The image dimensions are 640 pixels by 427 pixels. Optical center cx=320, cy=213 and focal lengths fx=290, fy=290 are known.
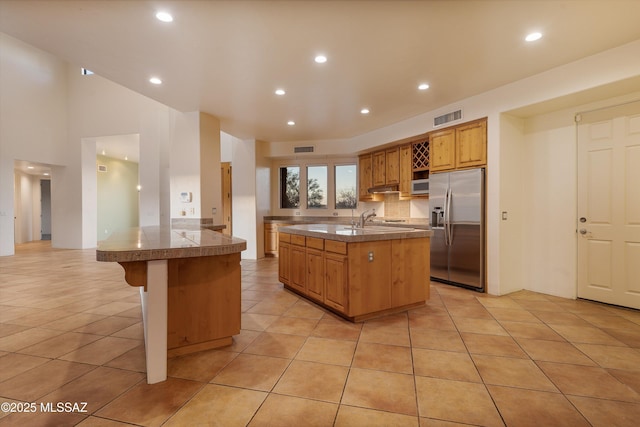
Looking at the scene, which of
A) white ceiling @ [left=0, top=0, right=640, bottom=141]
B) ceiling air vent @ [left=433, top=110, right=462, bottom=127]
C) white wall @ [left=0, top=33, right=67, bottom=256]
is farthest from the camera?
white wall @ [left=0, top=33, right=67, bottom=256]

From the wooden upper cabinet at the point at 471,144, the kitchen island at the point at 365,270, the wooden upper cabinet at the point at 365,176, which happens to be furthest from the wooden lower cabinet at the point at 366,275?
the wooden upper cabinet at the point at 365,176

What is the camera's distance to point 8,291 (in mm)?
3980

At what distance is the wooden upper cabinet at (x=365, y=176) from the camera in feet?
20.6

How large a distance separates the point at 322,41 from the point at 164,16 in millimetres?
1341

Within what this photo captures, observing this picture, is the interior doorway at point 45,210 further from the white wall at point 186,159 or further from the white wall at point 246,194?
the white wall at point 186,159

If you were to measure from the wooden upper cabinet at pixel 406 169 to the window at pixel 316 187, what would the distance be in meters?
2.18

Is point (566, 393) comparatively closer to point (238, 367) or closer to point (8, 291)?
point (238, 367)

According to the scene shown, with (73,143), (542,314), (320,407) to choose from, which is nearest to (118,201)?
(73,143)

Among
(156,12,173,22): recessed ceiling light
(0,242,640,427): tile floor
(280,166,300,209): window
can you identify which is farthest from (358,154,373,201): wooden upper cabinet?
(156,12,173,22): recessed ceiling light

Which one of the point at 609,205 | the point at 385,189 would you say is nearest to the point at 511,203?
the point at 609,205

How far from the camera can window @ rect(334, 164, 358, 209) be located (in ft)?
22.9

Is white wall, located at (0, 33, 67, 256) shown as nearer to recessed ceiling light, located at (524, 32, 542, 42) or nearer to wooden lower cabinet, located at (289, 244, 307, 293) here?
wooden lower cabinet, located at (289, 244, 307, 293)

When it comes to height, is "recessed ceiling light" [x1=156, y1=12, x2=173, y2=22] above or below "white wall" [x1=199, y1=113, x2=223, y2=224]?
above

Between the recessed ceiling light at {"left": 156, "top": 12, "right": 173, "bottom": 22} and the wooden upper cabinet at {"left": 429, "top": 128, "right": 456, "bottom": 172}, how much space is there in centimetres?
380
